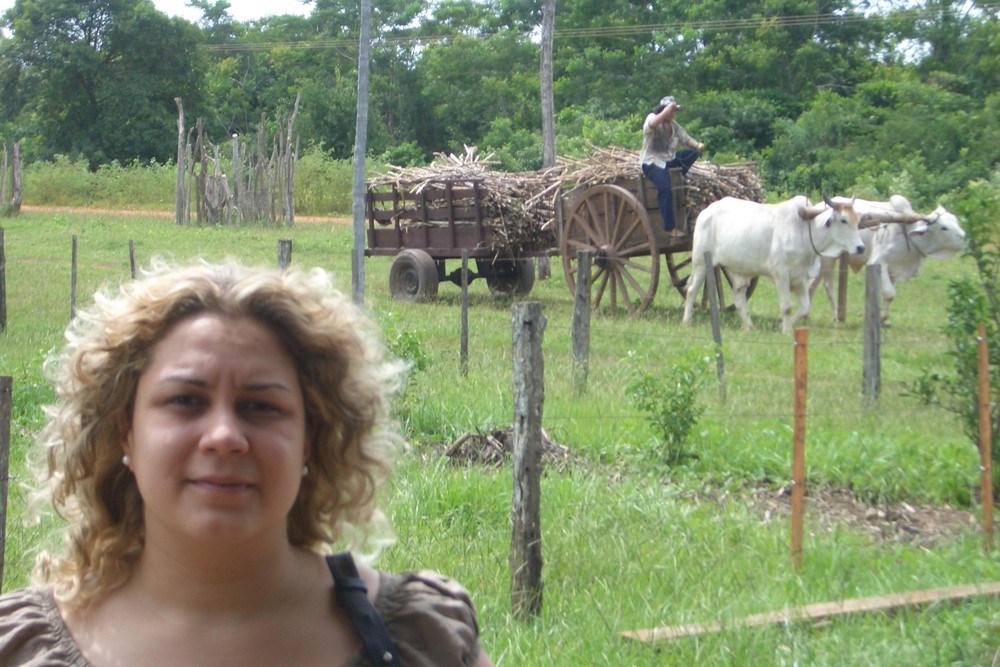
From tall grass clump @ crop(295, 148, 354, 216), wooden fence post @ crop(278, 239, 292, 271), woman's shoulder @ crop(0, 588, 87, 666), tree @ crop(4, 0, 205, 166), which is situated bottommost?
woman's shoulder @ crop(0, 588, 87, 666)

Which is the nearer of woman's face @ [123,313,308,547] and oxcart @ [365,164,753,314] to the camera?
woman's face @ [123,313,308,547]

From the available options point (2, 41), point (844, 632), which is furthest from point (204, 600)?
point (2, 41)

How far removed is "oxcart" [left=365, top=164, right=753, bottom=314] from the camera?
1508 cm

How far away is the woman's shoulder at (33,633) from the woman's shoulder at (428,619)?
1.61ft

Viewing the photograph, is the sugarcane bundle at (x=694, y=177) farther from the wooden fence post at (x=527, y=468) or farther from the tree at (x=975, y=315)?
the wooden fence post at (x=527, y=468)

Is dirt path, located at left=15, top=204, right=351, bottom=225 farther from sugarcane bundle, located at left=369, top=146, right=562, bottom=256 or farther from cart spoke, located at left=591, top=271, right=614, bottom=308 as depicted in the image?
cart spoke, located at left=591, top=271, right=614, bottom=308

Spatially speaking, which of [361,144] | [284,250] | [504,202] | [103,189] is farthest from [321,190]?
[284,250]

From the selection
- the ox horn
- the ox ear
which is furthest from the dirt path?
the ox ear

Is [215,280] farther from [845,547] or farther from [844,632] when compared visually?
[845,547]

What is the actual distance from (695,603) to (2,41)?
44.7 meters

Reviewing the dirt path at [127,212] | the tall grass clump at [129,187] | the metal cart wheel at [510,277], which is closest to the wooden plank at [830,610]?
the metal cart wheel at [510,277]

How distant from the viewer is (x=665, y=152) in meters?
14.6

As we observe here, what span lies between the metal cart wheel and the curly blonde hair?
1503 centimetres

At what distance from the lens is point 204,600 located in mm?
2051
